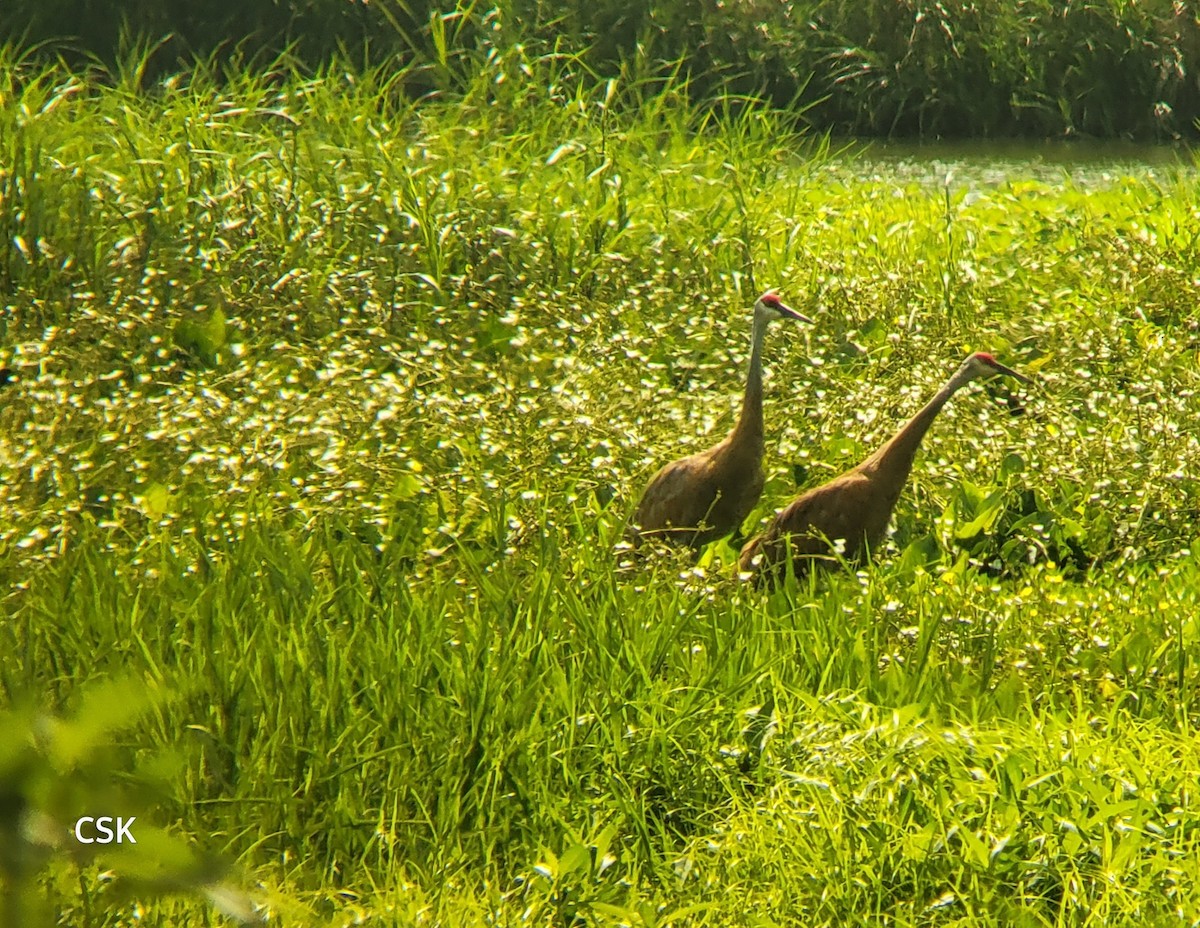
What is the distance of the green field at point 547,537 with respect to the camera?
9.46 ft

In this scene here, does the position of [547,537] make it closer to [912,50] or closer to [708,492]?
[708,492]

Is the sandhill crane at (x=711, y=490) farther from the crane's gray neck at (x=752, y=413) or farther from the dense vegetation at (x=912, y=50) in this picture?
the dense vegetation at (x=912, y=50)

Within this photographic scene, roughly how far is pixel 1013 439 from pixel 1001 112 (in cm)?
817

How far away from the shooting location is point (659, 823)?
121 inches

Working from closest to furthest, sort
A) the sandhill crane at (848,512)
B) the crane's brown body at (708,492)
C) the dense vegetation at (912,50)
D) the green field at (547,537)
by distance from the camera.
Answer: the green field at (547,537) → the sandhill crane at (848,512) → the crane's brown body at (708,492) → the dense vegetation at (912,50)

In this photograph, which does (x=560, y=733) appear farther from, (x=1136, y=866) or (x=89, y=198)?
(x=89, y=198)

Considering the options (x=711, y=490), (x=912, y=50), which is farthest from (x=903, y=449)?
(x=912, y=50)

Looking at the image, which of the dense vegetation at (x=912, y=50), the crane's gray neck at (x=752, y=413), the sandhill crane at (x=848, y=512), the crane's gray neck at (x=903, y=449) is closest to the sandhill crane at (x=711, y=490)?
the crane's gray neck at (x=752, y=413)

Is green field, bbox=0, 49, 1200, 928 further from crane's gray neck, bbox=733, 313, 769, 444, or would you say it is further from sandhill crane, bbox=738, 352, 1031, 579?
crane's gray neck, bbox=733, 313, 769, 444

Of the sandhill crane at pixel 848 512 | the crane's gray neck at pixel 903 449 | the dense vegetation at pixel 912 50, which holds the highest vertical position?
the crane's gray neck at pixel 903 449

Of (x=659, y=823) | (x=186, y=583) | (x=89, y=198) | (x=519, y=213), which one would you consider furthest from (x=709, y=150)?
(x=659, y=823)

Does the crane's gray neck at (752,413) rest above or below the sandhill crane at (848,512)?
above

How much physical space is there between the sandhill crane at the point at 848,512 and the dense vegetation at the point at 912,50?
8123 millimetres

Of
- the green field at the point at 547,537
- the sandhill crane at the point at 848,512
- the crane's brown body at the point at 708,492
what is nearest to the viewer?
the green field at the point at 547,537
